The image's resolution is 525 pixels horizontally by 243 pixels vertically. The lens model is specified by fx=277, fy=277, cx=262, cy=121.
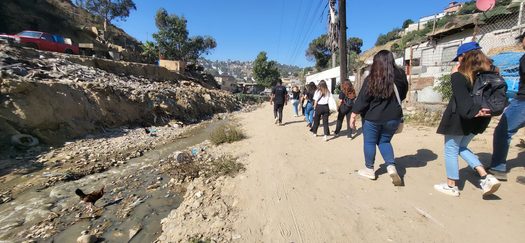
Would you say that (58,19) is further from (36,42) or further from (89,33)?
(36,42)

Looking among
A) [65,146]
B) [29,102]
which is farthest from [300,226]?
[29,102]

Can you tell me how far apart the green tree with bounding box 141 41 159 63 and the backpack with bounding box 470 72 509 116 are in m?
35.8

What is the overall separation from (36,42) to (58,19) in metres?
22.9

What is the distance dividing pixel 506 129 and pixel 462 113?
111 centimetres

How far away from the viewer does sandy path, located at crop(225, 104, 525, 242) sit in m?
2.68

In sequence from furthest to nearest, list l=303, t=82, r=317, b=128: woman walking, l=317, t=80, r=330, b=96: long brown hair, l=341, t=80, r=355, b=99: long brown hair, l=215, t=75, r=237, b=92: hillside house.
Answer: l=215, t=75, r=237, b=92: hillside house → l=303, t=82, r=317, b=128: woman walking → l=317, t=80, r=330, b=96: long brown hair → l=341, t=80, r=355, b=99: long brown hair

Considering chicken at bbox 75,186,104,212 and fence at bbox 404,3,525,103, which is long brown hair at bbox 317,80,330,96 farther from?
chicken at bbox 75,186,104,212

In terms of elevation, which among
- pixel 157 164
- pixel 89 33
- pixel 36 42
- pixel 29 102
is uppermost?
pixel 89 33

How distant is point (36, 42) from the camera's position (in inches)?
571

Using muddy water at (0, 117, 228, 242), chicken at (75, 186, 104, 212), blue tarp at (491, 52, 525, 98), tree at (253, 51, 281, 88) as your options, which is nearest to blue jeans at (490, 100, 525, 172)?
blue tarp at (491, 52, 525, 98)

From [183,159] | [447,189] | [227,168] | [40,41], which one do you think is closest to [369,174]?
[447,189]

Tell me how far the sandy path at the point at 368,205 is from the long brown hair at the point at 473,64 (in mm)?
1412

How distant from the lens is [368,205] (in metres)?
3.24

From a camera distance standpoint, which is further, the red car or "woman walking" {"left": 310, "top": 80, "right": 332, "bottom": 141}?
the red car
